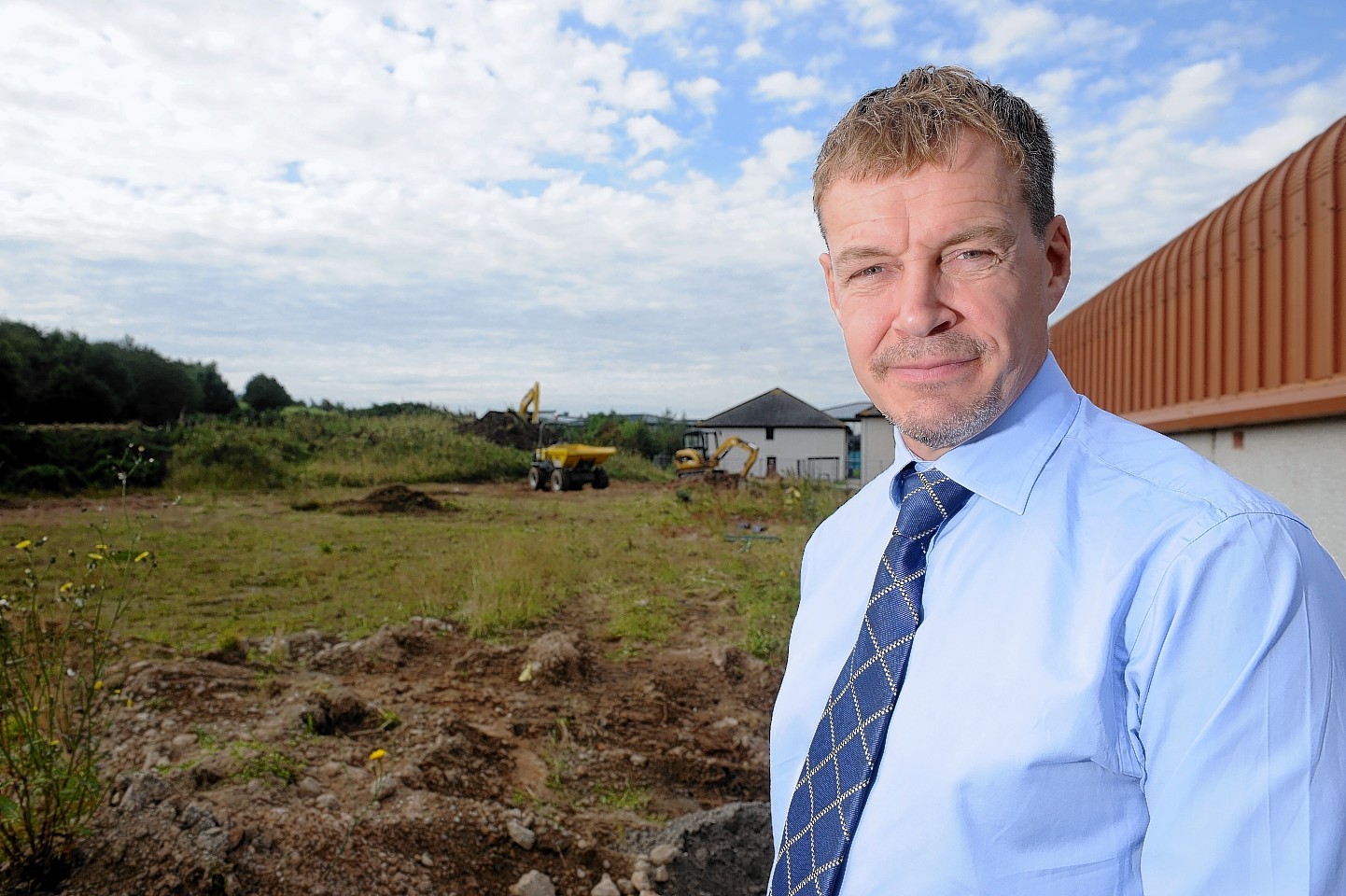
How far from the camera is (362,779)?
3629mm

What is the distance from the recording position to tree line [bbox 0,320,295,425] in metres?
20.9

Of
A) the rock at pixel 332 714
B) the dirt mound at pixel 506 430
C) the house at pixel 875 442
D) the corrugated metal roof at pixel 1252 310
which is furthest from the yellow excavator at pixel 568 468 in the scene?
the rock at pixel 332 714

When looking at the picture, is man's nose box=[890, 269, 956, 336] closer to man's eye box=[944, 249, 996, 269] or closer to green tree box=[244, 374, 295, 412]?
man's eye box=[944, 249, 996, 269]

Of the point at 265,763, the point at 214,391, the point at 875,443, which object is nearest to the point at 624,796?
the point at 265,763

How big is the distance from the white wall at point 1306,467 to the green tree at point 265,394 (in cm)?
4097

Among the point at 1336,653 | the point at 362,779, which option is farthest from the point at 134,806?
the point at 1336,653

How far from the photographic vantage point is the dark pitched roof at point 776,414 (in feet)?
124

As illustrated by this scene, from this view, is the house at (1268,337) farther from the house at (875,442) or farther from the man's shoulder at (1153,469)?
the house at (875,442)

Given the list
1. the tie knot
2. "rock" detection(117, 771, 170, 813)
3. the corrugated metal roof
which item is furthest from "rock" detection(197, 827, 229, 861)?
the corrugated metal roof

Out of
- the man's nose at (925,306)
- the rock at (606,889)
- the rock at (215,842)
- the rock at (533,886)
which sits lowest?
the rock at (606,889)

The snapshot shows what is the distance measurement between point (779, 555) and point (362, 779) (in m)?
7.16

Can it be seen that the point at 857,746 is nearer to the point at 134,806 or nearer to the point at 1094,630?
the point at 1094,630

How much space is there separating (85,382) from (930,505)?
1062 inches

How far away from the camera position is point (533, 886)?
2951mm
